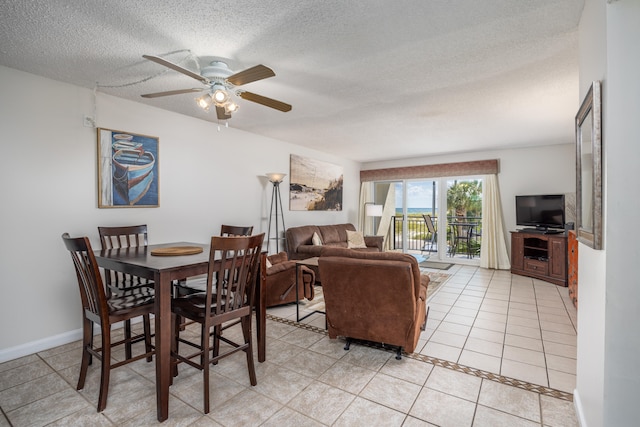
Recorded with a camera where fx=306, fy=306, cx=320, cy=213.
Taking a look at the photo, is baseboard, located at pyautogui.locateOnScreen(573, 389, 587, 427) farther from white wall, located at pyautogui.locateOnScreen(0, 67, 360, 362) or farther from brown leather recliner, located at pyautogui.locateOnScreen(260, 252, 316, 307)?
white wall, located at pyautogui.locateOnScreen(0, 67, 360, 362)

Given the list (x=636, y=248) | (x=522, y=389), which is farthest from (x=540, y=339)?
(x=636, y=248)

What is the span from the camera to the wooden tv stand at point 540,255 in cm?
483

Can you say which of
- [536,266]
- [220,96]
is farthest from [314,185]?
[536,266]

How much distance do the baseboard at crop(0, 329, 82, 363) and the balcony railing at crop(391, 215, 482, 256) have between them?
621 cm

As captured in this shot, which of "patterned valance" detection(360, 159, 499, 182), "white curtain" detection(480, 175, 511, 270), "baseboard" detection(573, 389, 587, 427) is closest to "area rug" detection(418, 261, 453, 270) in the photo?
"white curtain" detection(480, 175, 511, 270)

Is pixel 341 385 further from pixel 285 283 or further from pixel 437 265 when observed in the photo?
pixel 437 265

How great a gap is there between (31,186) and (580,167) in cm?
409

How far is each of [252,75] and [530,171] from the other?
5748 millimetres

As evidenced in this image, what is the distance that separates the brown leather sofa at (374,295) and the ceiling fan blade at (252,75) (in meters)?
1.42

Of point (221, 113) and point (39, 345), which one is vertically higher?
point (221, 113)

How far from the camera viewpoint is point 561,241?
4832 mm

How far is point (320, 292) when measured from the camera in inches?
177

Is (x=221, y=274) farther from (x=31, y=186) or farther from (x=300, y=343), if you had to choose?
(x=31, y=186)

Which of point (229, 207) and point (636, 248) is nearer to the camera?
point (636, 248)
